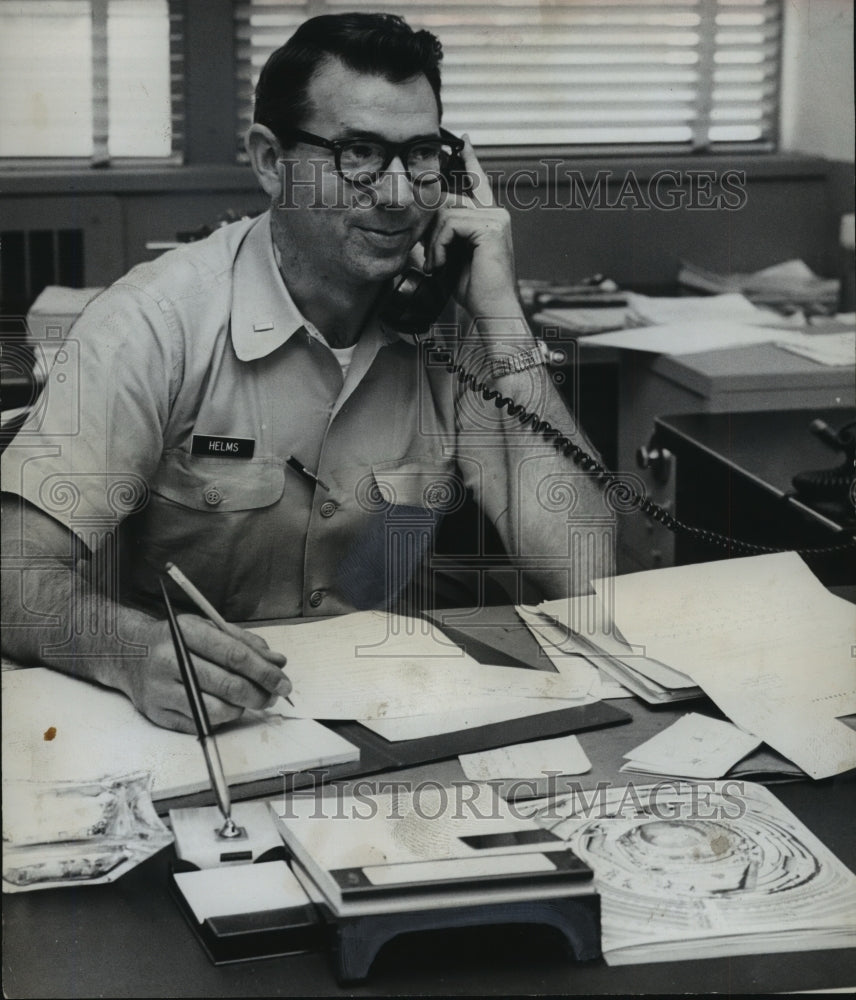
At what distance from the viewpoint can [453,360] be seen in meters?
1.20

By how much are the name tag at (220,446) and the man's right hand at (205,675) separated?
0.47ft

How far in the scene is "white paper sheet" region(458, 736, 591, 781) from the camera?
43.1 inches

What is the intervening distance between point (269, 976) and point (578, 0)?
81 centimetres

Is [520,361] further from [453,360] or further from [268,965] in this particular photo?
[268,965]

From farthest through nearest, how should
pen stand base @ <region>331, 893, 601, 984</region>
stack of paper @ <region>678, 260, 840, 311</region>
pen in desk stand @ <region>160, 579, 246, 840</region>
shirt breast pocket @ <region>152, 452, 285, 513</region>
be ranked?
stack of paper @ <region>678, 260, 840, 311</region>, shirt breast pocket @ <region>152, 452, 285, 513</region>, pen in desk stand @ <region>160, 579, 246, 840</region>, pen stand base @ <region>331, 893, 601, 984</region>

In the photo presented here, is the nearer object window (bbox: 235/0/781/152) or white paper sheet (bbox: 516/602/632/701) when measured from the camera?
window (bbox: 235/0/781/152)

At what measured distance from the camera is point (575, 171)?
1143mm

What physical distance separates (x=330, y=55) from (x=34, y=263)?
0.98 ft

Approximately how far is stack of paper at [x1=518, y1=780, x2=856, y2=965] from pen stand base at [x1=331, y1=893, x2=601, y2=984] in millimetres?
25

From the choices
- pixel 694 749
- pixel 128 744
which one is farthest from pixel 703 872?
pixel 128 744

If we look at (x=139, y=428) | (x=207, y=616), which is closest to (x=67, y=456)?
(x=139, y=428)

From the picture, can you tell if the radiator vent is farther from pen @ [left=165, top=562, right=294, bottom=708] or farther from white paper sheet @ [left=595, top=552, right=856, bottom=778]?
white paper sheet @ [left=595, top=552, right=856, bottom=778]

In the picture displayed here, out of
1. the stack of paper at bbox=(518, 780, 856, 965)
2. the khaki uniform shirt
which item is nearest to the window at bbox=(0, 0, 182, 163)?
the khaki uniform shirt

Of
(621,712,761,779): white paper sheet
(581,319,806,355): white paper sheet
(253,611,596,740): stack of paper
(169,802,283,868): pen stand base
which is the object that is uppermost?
(581,319,806,355): white paper sheet
